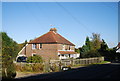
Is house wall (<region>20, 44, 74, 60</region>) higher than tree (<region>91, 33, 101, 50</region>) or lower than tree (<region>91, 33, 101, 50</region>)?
lower

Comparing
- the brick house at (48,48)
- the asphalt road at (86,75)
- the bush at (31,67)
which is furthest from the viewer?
the brick house at (48,48)

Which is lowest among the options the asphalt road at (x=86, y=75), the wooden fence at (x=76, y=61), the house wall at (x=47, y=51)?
the asphalt road at (x=86, y=75)

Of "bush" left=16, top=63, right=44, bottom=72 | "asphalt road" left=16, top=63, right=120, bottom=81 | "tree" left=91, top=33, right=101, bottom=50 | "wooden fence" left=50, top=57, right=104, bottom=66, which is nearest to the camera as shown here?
"asphalt road" left=16, top=63, right=120, bottom=81

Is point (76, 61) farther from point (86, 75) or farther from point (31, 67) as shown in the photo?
point (86, 75)

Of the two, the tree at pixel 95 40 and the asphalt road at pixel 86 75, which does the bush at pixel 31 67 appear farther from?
the tree at pixel 95 40

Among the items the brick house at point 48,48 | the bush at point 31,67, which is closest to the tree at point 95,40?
the brick house at point 48,48

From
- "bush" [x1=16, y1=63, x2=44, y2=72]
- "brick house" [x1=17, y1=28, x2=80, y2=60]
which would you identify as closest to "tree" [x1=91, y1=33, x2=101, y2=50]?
"brick house" [x1=17, y1=28, x2=80, y2=60]

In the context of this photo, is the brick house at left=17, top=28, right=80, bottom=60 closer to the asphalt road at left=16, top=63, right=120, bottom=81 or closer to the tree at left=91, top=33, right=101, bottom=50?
the asphalt road at left=16, top=63, right=120, bottom=81

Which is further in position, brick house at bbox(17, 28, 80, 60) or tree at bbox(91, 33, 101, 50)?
tree at bbox(91, 33, 101, 50)

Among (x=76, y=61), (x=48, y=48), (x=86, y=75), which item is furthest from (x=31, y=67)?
(x=48, y=48)

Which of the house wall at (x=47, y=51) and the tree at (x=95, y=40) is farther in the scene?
the tree at (x=95, y=40)

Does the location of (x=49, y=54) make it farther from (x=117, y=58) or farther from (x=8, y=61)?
(x=8, y=61)

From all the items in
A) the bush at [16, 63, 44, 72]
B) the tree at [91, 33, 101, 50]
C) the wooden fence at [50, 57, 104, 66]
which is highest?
the tree at [91, 33, 101, 50]

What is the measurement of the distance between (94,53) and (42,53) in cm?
1152
